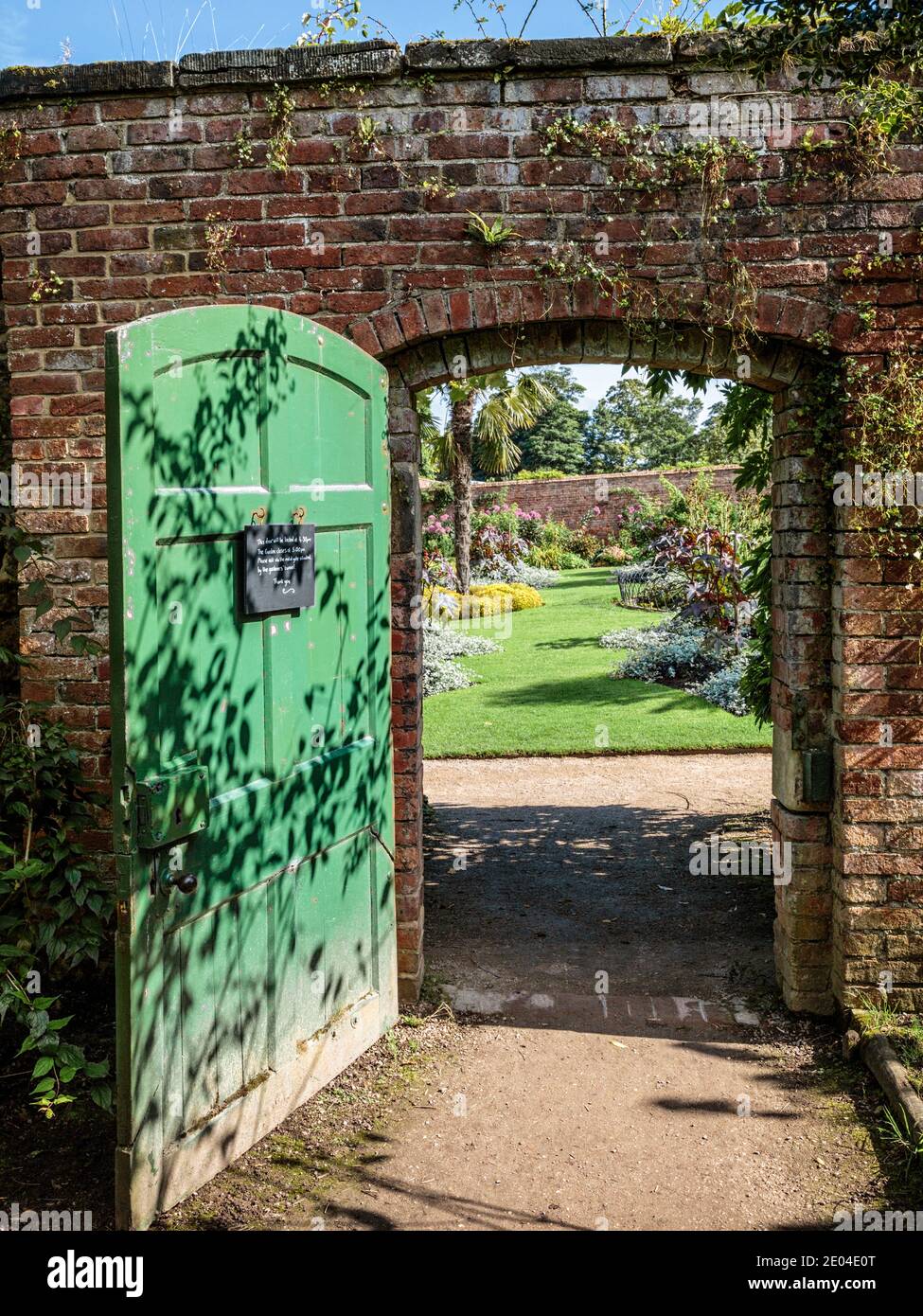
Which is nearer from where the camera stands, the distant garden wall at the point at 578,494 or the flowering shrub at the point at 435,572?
the flowering shrub at the point at 435,572

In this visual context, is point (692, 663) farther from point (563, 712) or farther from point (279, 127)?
point (279, 127)

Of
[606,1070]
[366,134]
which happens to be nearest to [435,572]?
[366,134]

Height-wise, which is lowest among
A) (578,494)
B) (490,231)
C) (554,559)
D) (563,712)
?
(563,712)

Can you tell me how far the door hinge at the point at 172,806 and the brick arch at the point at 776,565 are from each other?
1.51m

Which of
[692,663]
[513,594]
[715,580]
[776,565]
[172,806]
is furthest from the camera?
[513,594]

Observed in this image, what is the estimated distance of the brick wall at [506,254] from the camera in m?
4.08

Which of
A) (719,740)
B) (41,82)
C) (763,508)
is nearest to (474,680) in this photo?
(719,740)

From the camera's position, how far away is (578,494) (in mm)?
27859

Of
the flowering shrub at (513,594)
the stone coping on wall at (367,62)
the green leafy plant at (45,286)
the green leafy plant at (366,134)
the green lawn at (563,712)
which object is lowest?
the green lawn at (563,712)

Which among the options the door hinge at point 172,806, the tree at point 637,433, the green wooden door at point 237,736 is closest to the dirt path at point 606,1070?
the green wooden door at point 237,736

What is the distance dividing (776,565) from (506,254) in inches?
69.4

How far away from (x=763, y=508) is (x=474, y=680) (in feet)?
26.7

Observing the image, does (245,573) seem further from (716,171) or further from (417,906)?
(716,171)

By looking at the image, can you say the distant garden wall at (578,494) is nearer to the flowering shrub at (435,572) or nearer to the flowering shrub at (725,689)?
the flowering shrub at (435,572)
